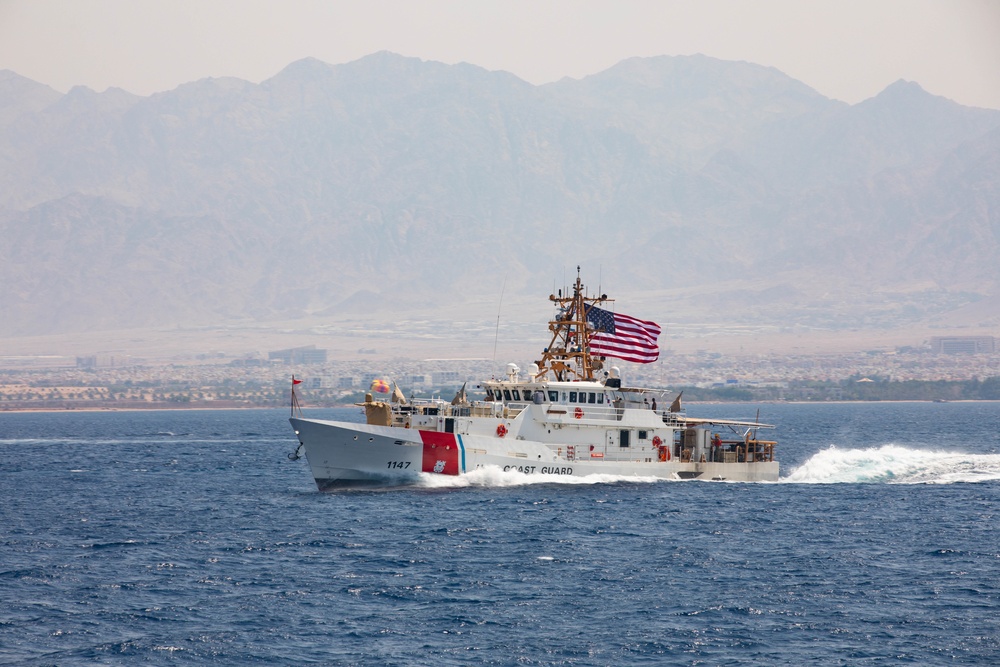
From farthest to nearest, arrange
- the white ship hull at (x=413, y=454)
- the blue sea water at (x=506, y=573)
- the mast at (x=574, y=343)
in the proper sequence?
the mast at (x=574, y=343)
the white ship hull at (x=413, y=454)
the blue sea water at (x=506, y=573)

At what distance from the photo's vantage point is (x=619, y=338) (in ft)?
206

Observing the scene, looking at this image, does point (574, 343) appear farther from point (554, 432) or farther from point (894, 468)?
point (894, 468)

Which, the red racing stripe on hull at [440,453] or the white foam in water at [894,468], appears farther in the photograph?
the white foam in water at [894,468]

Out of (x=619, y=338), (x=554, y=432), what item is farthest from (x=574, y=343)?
(x=554, y=432)

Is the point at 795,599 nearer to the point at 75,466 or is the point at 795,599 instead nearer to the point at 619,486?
the point at 619,486

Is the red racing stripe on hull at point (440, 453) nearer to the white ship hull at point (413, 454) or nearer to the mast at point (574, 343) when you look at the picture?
the white ship hull at point (413, 454)

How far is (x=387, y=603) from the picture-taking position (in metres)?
36.7

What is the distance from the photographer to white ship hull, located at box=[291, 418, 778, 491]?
5581cm

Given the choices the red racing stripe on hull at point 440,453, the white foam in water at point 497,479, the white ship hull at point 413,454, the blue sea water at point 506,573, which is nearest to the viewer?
the blue sea water at point 506,573

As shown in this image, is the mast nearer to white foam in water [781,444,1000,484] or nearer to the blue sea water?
the blue sea water

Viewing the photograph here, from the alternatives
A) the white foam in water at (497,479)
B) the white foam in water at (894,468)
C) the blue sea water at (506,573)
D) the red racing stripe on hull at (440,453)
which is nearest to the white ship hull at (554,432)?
the red racing stripe on hull at (440,453)

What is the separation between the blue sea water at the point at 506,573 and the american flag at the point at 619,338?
609 cm

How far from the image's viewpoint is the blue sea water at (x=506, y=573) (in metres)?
32.3

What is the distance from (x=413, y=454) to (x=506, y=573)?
16377 mm
